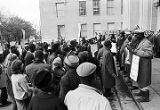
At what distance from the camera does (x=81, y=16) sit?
3145cm

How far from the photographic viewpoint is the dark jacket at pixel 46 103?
2.37 metres

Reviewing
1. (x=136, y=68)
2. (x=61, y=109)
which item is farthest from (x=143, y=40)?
(x=61, y=109)

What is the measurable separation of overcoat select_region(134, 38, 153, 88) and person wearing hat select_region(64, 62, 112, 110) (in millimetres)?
3392

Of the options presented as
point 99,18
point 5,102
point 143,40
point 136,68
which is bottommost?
point 5,102

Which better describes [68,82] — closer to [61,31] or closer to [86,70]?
[86,70]

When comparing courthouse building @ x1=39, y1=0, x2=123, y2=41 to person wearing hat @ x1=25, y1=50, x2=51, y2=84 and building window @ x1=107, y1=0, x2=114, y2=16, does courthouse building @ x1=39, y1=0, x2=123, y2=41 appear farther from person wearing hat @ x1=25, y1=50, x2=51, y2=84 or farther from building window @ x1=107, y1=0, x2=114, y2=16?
person wearing hat @ x1=25, y1=50, x2=51, y2=84

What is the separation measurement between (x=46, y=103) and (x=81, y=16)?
97.4 feet

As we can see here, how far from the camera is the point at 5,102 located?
707 centimetres

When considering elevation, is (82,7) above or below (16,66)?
above

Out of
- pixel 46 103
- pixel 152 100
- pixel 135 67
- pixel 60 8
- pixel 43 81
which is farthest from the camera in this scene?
pixel 60 8

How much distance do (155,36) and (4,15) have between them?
45.3m

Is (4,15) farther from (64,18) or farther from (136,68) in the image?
(136,68)

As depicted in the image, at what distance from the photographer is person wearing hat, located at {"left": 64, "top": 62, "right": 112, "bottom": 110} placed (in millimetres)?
2182

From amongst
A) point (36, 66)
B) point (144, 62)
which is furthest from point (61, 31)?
point (36, 66)
